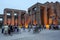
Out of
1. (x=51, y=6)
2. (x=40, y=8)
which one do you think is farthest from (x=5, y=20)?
(x=51, y=6)

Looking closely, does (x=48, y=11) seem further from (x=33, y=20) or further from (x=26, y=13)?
(x=26, y=13)

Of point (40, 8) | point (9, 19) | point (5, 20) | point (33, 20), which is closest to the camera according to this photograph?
point (40, 8)

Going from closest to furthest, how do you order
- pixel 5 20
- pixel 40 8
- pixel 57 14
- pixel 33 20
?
pixel 57 14, pixel 40 8, pixel 33 20, pixel 5 20

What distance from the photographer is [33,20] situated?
4312 cm

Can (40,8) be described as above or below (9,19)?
above

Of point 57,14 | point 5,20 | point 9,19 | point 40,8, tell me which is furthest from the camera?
point 9,19

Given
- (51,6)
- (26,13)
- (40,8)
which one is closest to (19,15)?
(26,13)

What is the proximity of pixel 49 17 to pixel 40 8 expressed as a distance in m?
4.03

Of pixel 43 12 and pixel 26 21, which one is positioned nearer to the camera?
pixel 43 12

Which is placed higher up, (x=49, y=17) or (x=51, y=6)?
(x=51, y=6)

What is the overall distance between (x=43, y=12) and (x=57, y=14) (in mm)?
5219

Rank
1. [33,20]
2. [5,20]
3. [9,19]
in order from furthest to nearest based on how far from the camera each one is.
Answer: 1. [9,19]
2. [5,20]
3. [33,20]

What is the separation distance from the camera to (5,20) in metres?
48.4

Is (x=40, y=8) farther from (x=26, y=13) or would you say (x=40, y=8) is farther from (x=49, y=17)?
(x=26, y=13)
